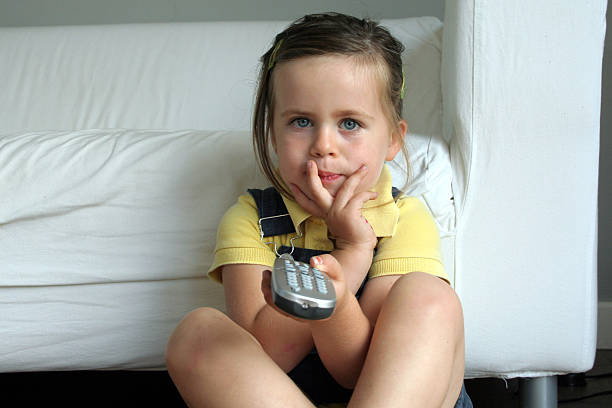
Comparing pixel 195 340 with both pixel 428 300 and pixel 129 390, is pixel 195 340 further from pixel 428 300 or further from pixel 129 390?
pixel 129 390

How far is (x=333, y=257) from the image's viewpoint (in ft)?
2.08

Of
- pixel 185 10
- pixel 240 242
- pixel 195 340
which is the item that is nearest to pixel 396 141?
pixel 240 242

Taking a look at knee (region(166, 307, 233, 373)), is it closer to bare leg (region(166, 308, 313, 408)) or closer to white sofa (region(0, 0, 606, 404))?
bare leg (region(166, 308, 313, 408))

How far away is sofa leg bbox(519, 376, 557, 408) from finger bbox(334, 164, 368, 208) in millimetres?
409

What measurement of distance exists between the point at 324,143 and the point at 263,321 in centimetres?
20

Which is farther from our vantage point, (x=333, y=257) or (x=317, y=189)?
(x=317, y=189)

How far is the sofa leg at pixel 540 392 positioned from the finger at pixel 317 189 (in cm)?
42

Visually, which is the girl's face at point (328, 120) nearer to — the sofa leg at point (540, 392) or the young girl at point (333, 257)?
the young girl at point (333, 257)

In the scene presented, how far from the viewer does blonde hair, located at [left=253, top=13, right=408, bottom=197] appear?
753 millimetres

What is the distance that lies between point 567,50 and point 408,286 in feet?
1.28

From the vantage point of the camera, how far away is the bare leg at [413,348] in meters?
0.59

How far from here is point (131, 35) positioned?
1491 mm

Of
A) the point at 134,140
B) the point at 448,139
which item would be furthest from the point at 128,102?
the point at 448,139

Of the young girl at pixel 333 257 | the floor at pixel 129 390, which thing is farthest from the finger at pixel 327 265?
the floor at pixel 129 390
